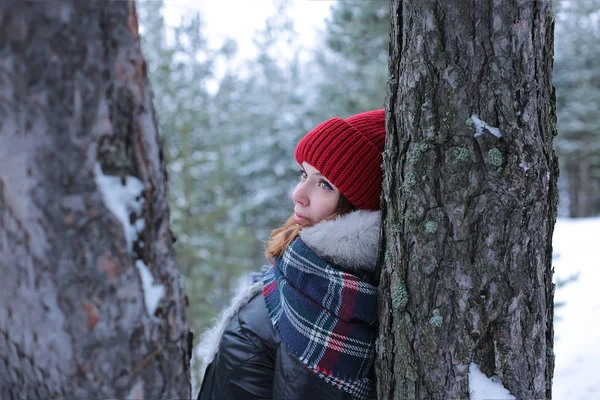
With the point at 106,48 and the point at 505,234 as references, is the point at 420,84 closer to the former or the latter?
the point at 505,234

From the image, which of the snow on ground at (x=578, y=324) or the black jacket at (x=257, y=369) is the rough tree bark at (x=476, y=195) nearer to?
the black jacket at (x=257, y=369)

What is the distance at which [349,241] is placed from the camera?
169 centimetres

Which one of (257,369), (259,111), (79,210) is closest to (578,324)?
(257,369)

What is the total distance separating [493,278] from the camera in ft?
4.54

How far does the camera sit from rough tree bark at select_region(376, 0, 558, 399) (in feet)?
4.45

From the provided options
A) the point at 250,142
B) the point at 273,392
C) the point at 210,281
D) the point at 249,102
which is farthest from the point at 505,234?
the point at 249,102

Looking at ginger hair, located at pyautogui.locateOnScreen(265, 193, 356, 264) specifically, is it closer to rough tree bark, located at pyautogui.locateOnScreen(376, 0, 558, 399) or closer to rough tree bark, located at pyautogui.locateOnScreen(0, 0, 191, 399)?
rough tree bark, located at pyautogui.locateOnScreen(376, 0, 558, 399)

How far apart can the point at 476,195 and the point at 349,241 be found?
50 centimetres

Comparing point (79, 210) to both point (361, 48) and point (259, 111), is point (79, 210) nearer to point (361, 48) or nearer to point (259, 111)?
point (361, 48)

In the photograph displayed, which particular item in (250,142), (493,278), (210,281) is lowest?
(210,281)

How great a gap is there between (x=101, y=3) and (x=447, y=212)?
3.58ft

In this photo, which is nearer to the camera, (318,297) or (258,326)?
(318,297)

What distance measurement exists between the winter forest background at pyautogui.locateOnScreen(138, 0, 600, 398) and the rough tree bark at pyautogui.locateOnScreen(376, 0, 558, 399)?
7.04ft

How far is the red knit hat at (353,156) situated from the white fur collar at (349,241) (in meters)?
0.13
